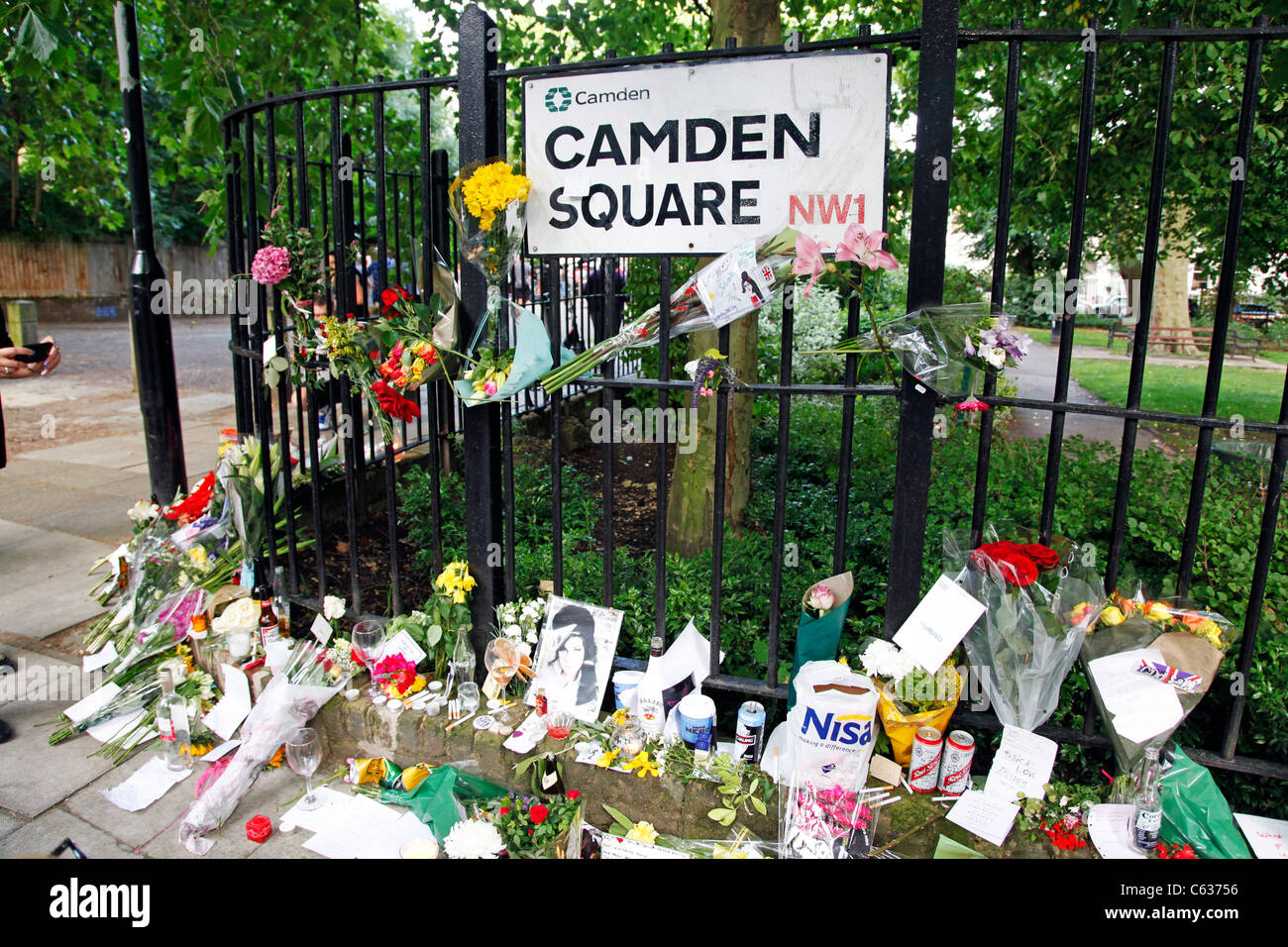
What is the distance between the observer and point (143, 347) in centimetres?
448

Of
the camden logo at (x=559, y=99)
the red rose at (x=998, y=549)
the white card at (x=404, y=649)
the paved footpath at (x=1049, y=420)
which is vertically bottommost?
the white card at (x=404, y=649)

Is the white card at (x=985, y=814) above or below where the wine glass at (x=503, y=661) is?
below

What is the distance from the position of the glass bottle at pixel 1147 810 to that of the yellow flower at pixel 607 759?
152cm

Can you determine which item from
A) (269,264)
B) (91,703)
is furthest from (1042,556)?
(91,703)

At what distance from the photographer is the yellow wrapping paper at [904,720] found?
2.49 m

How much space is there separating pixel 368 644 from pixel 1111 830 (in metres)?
2.59

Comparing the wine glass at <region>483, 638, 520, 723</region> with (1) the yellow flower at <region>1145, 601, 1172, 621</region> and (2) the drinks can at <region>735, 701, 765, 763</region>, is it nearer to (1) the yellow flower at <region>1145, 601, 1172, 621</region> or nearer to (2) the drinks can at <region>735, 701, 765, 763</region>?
(2) the drinks can at <region>735, 701, 765, 763</region>

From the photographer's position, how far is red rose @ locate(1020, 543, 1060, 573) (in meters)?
2.49

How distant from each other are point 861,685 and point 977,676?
39cm

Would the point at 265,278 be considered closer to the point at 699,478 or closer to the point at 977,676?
the point at 699,478

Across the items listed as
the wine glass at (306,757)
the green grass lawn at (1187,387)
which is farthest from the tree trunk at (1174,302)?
the wine glass at (306,757)

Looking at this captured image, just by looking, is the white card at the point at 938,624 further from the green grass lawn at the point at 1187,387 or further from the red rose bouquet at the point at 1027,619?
the green grass lawn at the point at 1187,387

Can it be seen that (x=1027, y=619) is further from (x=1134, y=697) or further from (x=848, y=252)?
(x=848, y=252)

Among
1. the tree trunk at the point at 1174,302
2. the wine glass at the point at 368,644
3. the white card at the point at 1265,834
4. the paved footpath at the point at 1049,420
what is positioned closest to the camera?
the white card at the point at 1265,834
